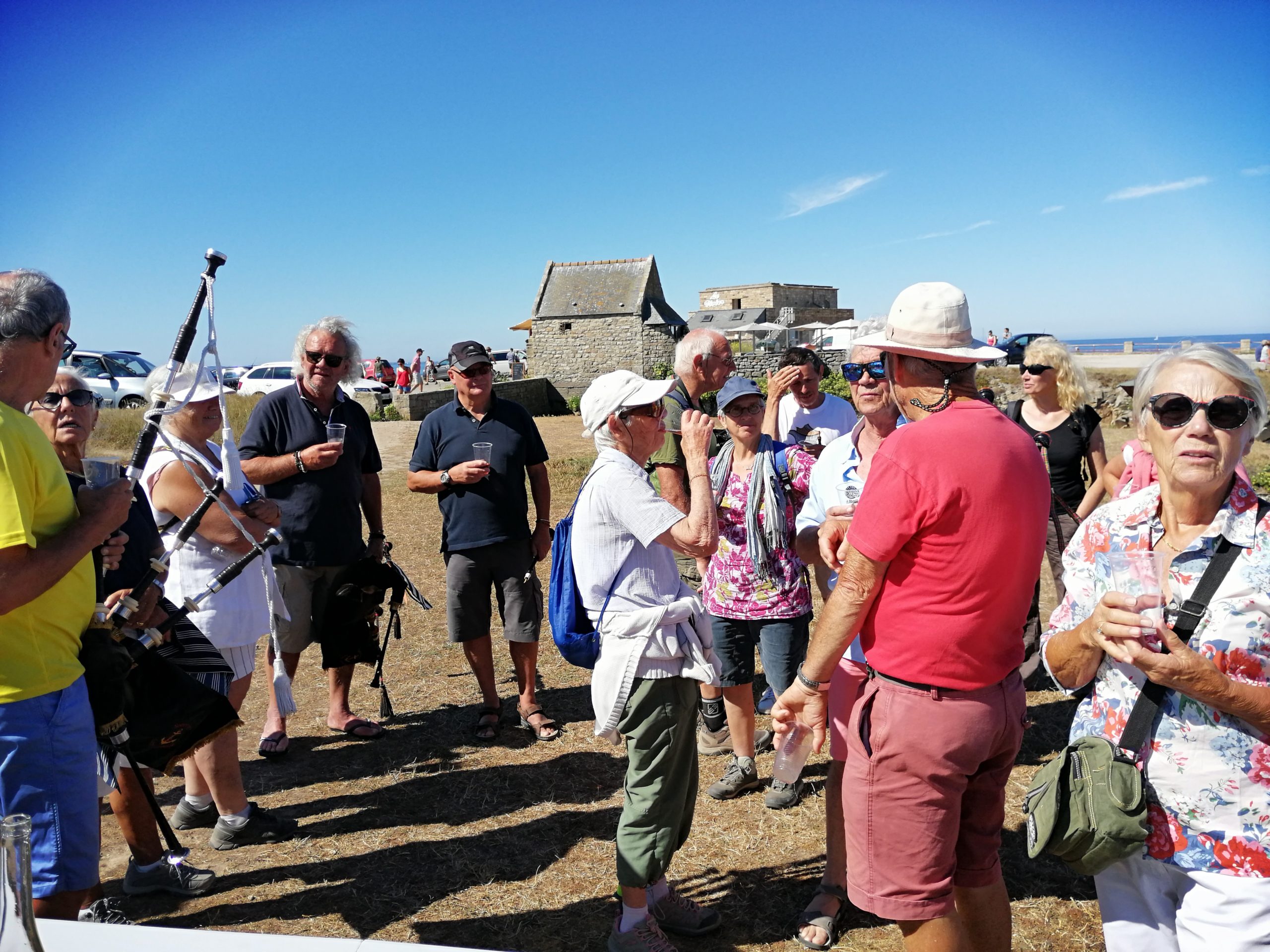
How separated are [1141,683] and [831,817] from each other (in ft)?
4.37

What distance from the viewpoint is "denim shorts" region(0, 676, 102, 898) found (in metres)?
2.02

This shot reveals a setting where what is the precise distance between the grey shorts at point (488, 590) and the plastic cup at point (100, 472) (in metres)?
2.27

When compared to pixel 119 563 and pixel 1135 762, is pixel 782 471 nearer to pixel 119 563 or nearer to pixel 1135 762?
pixel 1135 762

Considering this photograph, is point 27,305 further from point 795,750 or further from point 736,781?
point 736,781

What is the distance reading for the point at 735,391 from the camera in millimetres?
3660

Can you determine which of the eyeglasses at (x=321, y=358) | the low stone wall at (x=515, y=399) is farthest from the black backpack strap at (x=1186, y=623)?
the low stone wall at (x=515, y=399)

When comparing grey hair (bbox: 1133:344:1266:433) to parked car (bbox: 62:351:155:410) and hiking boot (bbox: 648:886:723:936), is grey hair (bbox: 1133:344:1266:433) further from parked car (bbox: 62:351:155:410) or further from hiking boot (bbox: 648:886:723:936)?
parked car (bbox: 62:351:155:410)

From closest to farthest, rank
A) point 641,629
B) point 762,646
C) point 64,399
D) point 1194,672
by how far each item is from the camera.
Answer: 1. point 1194,672
2. point 641,629
3. point 64,399
4. point 762,646

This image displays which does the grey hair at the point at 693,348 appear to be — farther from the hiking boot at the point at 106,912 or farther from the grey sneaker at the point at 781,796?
the hiking boot at the point at 106,912

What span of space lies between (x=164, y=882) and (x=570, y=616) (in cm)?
193

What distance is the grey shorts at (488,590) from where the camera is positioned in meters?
4.50

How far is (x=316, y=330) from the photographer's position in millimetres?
4316

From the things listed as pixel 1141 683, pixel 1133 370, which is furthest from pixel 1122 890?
pixel 1133 370

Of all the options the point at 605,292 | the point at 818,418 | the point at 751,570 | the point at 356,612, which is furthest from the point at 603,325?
the point at 751,570
